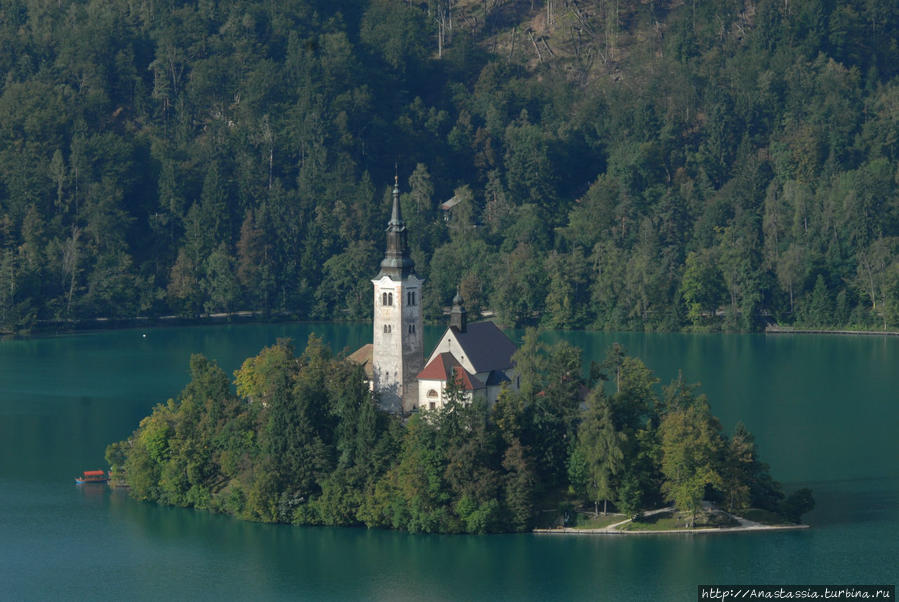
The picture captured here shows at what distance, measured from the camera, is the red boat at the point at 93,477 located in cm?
8800

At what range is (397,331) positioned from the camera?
267 ft

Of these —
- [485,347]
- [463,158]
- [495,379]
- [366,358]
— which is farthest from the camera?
[463,158]

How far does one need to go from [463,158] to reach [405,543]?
98.4m

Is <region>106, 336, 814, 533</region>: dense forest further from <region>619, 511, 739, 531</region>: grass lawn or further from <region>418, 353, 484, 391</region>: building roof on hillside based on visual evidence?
<region>418, 353, 484, 391</region>: building roof on hillside

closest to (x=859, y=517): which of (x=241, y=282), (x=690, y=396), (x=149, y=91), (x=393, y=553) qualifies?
(x=690, y=396)

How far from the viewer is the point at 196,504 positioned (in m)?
81.6

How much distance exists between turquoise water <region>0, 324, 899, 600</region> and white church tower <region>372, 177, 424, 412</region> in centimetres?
746

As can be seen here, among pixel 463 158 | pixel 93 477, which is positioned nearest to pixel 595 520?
pixel 93 477

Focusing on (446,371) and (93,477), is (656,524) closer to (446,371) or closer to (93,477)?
(446,371)

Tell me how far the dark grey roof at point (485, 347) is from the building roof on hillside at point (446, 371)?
0.76 metres

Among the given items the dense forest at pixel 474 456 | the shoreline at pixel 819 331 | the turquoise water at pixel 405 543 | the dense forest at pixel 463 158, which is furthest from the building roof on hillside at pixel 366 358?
the shoreline at pixel 819 331

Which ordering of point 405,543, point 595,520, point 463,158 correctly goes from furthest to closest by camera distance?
1. point 463,158
2. point 595,520
3. point 405,543

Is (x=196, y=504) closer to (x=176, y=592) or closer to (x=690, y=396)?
(x=176, y=592)

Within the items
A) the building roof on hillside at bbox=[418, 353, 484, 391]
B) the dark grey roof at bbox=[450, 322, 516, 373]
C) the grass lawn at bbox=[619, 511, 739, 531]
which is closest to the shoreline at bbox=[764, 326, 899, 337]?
the dark grey roof at bbox=[450, 322, 516, 373]
